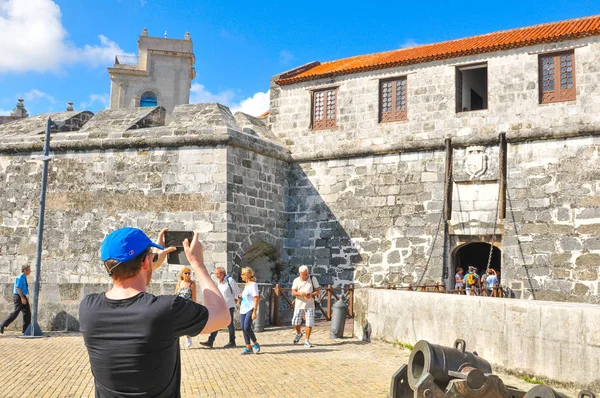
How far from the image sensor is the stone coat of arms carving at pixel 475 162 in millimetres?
15023

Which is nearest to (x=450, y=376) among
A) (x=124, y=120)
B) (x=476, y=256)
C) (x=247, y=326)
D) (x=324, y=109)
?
(x=247, y=326)

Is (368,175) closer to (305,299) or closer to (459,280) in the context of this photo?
(459,280)

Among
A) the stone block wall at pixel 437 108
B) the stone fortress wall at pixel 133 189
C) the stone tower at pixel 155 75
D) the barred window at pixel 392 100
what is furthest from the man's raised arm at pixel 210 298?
the stone tower at pixel 155 75

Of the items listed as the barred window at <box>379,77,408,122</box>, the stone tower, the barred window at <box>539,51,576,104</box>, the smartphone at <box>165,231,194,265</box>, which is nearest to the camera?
the smartphone at <box>165,231,194,265</box>

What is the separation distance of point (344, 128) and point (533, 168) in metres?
5.09

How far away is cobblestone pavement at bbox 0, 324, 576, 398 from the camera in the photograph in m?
6.88

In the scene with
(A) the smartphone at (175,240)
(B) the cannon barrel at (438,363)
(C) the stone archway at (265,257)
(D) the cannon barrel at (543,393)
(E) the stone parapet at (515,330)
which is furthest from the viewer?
(C) the stone archway at (265,257)

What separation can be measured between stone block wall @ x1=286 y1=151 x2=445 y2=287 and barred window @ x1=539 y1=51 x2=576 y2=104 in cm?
290

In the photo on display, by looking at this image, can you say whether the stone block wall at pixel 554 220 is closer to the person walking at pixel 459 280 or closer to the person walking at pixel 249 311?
the person walking at pixel 459 280

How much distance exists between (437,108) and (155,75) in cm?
2804

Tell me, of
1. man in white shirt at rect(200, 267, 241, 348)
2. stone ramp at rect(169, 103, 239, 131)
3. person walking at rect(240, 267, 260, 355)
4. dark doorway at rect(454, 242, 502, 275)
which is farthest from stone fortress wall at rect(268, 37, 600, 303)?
person walking at rect(240, 267, 260, 355)

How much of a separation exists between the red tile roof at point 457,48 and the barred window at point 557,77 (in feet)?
1.46

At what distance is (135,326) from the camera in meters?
2.45

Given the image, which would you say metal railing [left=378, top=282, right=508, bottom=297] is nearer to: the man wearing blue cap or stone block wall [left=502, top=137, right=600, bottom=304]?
stone block wall [left=502, top=137, right=600, bottom=304]
